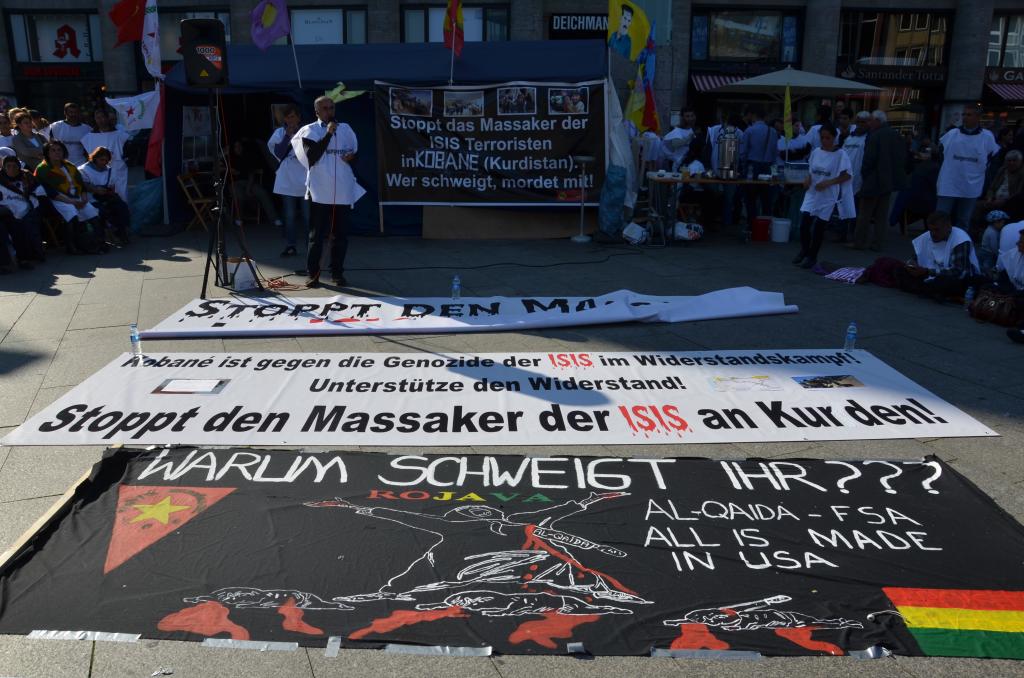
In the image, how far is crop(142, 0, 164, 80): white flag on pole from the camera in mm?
11914

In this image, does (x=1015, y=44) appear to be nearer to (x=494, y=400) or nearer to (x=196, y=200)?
(x=196, y=200)

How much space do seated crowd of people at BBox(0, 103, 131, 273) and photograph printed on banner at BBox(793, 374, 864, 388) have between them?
8971 millimetres

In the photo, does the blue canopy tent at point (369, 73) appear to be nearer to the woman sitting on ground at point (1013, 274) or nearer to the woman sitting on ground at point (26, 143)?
the woman sitting on ground at point (26, 143)

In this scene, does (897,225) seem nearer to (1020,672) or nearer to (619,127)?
(619,127)

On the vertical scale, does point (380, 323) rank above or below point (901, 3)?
below

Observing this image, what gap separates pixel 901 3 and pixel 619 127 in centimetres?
1547

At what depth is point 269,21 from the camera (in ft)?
35.8

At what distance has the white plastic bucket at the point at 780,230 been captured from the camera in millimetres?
12305

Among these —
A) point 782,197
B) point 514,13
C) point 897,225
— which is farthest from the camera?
point 514,13

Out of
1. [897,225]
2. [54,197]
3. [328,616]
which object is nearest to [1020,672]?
[328,616]

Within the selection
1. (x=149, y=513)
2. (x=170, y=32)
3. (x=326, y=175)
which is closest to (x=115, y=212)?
(x=326, y=175)

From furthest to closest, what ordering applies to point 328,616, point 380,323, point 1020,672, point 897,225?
point 897,225 → point 380,323 → point 328,616 → point 1020,672

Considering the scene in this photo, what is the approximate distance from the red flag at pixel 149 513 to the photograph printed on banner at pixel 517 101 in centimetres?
897

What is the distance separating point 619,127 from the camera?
1206 centimetres
